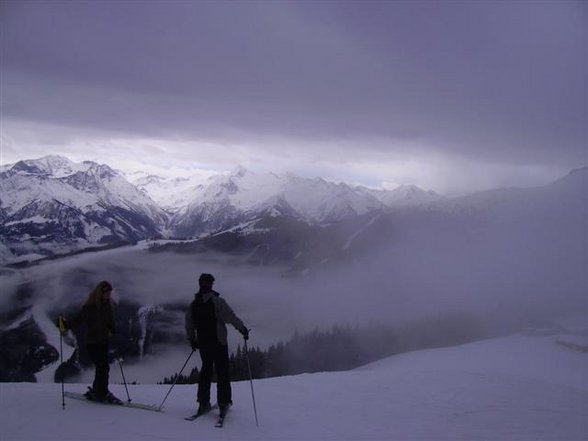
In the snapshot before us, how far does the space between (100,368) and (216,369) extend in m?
2.81

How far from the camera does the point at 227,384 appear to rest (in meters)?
12.6

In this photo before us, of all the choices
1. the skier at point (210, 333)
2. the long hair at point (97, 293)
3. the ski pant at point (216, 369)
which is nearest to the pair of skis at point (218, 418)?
the skier at point (210, 333)

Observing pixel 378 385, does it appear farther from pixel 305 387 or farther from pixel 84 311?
pixel 84 311

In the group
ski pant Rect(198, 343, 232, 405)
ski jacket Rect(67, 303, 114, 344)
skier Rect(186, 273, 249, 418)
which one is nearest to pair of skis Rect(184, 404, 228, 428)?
skier Rect(186, 273, 249, 418)

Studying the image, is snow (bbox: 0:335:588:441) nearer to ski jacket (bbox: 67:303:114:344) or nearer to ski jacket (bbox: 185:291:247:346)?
ski jacket (bbox: 67:303:114:344)

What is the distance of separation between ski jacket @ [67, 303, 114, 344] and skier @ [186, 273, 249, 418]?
6.46 ft

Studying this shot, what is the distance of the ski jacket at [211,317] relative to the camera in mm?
12086

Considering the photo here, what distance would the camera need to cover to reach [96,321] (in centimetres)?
1236

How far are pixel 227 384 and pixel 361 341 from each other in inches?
6981

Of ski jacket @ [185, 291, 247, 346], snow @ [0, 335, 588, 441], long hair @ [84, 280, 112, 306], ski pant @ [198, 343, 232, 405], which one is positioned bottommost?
snow @ [0, 335, 588, 441]

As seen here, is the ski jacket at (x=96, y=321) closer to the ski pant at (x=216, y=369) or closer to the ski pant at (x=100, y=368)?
the ski pant at (x=100, y=368)

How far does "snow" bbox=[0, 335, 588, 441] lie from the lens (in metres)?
11.1

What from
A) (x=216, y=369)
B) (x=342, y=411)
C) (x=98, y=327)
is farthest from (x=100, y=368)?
(x=342, y=411)

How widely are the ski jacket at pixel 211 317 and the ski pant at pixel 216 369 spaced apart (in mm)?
188
